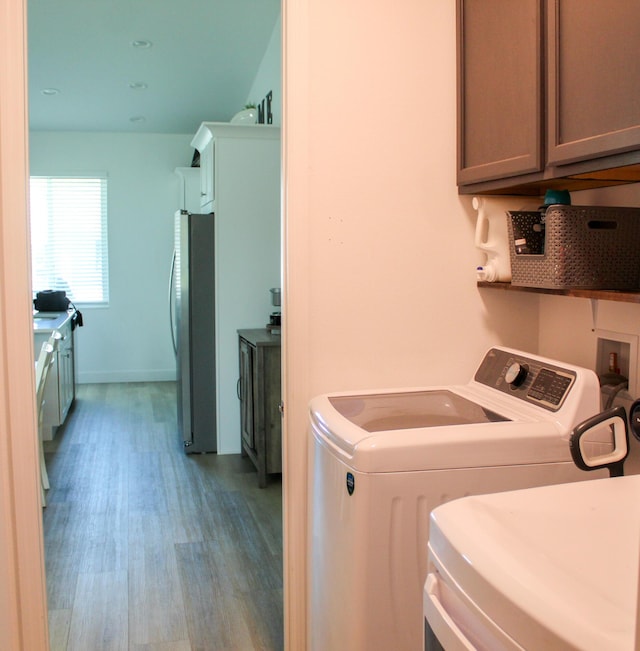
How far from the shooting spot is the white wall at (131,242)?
24.6ft

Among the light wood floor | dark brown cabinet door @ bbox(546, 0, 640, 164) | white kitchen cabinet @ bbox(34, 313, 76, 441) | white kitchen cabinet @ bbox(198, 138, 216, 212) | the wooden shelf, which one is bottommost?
the light wood floor

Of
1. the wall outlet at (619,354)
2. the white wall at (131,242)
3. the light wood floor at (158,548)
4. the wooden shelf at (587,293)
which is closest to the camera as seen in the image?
the wooden shelf at (587,293)

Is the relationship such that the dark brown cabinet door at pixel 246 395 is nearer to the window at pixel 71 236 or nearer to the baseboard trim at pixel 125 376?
the baseboard trim at pixel 125 376

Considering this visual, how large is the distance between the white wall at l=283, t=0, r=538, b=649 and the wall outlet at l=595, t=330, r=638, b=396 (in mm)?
390

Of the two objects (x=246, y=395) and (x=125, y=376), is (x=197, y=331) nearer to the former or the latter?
(x=246, y=395)

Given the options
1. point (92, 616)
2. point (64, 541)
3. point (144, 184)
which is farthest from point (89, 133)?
point (92, 616)

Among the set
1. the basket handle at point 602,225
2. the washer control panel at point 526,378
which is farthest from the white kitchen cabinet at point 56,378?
the basket handle at point 602,225

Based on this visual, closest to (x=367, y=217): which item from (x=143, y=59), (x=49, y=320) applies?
(x=143, y=59)

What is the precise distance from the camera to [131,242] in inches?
301

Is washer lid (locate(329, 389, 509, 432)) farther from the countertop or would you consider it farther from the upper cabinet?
the countertop

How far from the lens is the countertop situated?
16.9 feet

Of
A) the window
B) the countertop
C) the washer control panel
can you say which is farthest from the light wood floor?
the window

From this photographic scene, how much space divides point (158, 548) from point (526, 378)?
6.97 ft

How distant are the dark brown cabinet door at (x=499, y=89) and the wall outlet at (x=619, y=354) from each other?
0.54 m
